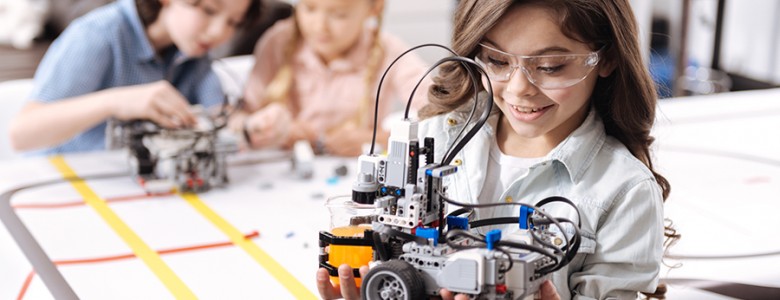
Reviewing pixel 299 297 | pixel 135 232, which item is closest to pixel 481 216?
pixel 299 297

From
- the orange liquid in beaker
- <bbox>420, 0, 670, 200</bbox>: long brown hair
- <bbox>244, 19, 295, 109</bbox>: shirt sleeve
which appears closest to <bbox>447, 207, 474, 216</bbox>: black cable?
the orange liquid in beaker

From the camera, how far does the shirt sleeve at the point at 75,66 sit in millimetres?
2074

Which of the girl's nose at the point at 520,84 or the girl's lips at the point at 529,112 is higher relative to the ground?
the girl's nose at the point at 520,84

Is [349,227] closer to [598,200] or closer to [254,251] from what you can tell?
[598,200]

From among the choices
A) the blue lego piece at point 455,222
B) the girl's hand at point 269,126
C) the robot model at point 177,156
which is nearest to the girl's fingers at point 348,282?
the blue lego piece at point 455,222

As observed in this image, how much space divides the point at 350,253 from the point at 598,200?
340mm

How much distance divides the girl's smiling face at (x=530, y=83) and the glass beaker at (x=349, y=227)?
236 mm

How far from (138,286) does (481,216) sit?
0.54m

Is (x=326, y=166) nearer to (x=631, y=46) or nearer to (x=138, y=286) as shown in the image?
(x=138, y=286)

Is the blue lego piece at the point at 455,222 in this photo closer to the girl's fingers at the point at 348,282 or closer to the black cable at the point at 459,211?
the black cable at the point at 459,211

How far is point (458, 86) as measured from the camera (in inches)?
50.0

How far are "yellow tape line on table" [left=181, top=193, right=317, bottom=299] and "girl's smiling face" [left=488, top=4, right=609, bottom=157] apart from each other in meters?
0.41

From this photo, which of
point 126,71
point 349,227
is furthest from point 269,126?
point 349,227

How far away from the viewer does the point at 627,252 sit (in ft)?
3.63
